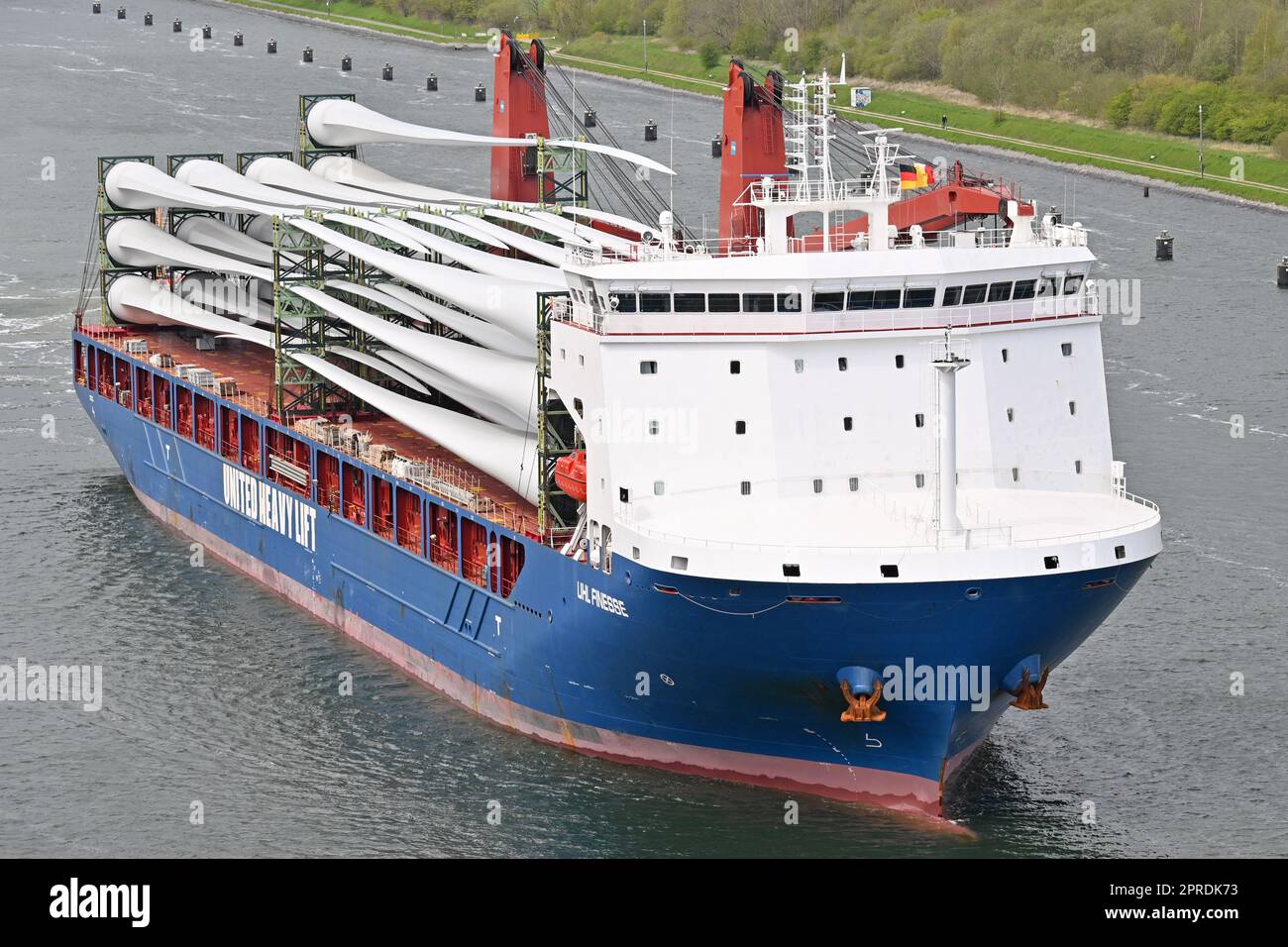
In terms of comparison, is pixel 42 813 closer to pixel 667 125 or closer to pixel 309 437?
pixel 309 437

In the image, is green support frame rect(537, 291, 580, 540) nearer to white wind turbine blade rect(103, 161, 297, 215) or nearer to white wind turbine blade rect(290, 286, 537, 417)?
white wind turbine blade rect(290, 286, 537, 417)

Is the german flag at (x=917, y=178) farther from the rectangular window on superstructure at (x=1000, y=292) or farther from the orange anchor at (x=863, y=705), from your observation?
the orange anchor at (x=863, y=705)

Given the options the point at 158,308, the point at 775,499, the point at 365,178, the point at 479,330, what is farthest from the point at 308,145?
the point at 775,499

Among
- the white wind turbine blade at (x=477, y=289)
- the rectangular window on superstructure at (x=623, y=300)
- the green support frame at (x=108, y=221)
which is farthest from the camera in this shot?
the green support frame at (x=108, y=221)

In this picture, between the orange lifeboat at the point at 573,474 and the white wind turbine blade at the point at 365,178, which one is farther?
the white wind turbine blade at the point at 365,178

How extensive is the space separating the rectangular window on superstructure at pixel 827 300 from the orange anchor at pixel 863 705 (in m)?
6.83

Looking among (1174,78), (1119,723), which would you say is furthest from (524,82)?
(1174,78)

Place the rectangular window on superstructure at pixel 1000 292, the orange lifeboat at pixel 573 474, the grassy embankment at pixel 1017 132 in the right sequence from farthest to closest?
the grassy embankment at pixel 1017 132 → the orange lifeboat at pixel 573 474 → the rectangular window on superstructure at pixel 1000 292

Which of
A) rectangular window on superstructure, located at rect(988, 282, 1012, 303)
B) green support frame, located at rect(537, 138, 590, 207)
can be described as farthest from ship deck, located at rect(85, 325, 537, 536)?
rectangular window on superstructure, located at rect(988, 282, 1012, 303)

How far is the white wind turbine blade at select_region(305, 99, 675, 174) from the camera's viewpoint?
63.0 meters

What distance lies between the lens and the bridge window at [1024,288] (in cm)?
4253

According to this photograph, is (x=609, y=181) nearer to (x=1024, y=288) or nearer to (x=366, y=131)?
(x=366, y=131)

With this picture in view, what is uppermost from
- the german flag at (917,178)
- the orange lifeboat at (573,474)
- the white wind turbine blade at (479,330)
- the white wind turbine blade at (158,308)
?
the german flag at (917,178)

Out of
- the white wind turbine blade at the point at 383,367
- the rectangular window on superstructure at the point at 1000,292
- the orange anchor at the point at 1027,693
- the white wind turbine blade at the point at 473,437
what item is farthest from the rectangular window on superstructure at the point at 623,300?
the white wind turbine blade at the point at 383,367
